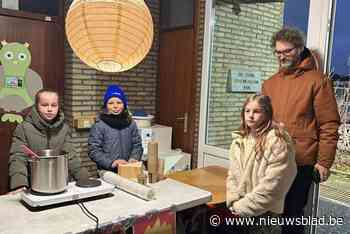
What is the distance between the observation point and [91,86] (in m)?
3.93

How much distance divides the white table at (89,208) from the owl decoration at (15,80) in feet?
6.60

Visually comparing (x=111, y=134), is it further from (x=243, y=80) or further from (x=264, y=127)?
(x=243, y=80)

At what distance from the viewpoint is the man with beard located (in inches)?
82.4

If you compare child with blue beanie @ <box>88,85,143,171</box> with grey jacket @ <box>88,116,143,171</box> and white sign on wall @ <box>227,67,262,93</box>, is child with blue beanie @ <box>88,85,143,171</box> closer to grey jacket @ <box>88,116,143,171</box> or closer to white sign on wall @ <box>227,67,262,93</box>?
grey jacket @ <box>88,116,143,171</box>

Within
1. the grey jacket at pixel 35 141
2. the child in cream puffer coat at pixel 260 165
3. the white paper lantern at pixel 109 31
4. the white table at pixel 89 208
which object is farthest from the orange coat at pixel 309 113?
the grey jacket at pixel 35 141

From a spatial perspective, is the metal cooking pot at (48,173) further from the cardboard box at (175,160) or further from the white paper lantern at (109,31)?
the cardboard box at (175,160)

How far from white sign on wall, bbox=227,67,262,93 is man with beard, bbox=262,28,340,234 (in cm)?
123

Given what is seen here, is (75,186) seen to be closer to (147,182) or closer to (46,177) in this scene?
(46,177)

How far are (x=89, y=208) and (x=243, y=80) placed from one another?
7.71ft

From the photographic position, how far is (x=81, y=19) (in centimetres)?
161

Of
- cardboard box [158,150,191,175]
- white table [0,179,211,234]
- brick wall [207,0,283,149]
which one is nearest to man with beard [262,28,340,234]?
white table [0,179,211,234]

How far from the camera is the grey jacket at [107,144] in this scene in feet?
8.70

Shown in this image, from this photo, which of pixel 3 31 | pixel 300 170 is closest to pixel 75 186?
pixel 300 170

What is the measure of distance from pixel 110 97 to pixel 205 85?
1.45m
